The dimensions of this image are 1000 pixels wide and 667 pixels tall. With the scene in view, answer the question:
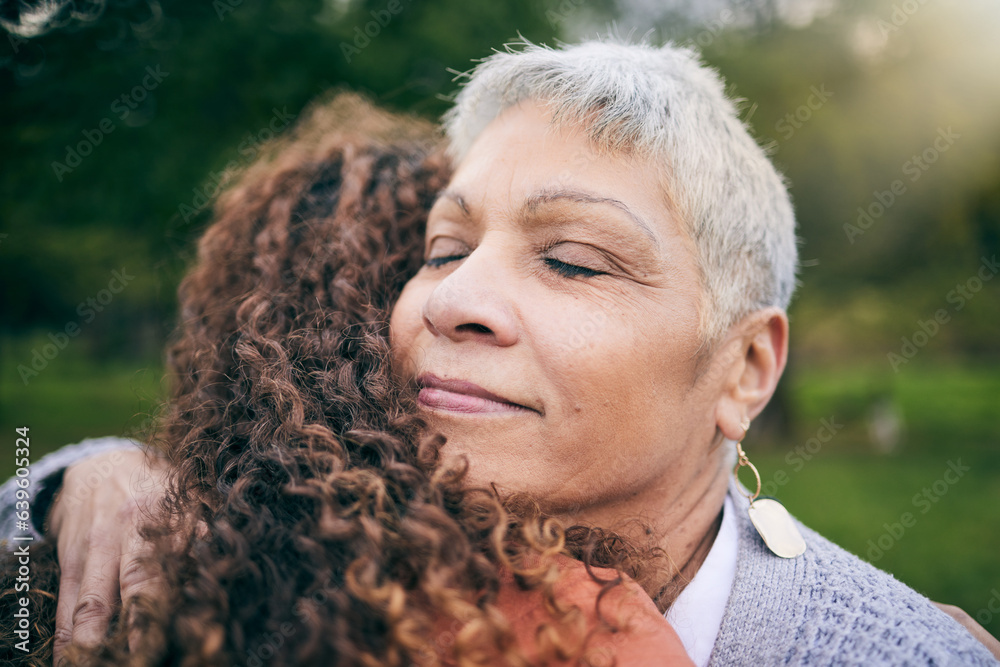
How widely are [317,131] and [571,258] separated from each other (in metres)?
2.01

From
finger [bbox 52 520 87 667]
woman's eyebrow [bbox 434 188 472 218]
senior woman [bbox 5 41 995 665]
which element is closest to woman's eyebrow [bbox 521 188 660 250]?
senior woman [bbox 5 41 995 665]

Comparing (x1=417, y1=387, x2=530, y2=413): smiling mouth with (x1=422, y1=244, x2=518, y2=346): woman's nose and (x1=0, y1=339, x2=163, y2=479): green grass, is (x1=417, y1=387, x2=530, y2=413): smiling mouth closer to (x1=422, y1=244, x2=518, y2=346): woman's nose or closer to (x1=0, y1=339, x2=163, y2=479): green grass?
(x1=422, y1=244, x2=518, y2=346): woman's nose

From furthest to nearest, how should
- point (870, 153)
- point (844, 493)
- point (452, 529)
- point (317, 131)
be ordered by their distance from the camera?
point (844, 493)
point (870, 153)
point (317, 131)
point (452, 529)

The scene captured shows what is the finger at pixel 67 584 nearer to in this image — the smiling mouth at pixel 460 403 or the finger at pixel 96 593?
the finger at pixel 96 593

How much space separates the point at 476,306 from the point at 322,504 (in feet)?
2.29

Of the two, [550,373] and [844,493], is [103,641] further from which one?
[844,493]

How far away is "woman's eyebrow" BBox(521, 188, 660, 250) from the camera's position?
1979 mm

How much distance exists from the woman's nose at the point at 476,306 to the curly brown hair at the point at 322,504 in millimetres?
258

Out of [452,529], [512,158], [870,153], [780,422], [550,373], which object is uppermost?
[512,158]

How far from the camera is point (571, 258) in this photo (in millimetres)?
2016

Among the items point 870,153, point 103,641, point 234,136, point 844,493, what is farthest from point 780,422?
point 103,641

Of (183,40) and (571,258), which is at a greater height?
(183,40)

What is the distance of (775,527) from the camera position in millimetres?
2203

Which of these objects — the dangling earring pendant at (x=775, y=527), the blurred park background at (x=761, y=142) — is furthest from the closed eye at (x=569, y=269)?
the blurred park background at (x=761, y=142)
